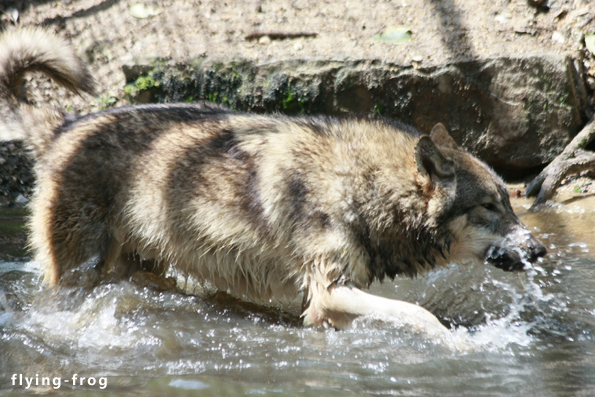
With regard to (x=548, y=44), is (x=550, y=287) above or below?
below

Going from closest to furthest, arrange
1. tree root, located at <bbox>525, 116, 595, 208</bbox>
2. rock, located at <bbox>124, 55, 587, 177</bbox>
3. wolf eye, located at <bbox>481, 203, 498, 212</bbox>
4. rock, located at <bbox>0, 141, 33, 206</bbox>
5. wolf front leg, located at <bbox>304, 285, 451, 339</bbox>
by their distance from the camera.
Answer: wolf front leg, located at <bbox>304, 285, 451, 339</bbox> < wolf eye, located at <bbox>481, 203, 498, 212</bbox> < tree root, located at <bbox>525, 116, 595, 208</bbox> < rock, located at <bbox>124, 55, 587, 177</bbox> < rock, located at <bbox>0, 141, 33, 206</bbox>

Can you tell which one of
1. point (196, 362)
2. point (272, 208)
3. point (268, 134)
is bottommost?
point (196, 362)

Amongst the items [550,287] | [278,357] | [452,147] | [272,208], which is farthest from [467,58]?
[278,357]

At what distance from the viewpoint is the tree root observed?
6.10m

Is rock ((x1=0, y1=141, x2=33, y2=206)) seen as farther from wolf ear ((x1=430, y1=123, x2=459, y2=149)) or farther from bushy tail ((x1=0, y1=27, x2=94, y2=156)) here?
wolf ear ((x1=430, y1=123, x2=459, y2=149))

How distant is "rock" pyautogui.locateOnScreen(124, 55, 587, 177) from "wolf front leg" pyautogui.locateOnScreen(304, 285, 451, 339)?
136 inches

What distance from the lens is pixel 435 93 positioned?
668cm

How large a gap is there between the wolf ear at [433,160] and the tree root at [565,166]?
2.87 metres

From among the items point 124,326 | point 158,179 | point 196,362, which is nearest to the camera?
point 196,362

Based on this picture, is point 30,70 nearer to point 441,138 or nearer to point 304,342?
point 304,342

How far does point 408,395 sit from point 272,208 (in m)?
1.57

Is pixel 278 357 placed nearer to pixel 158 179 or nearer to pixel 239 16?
pixel 158 179

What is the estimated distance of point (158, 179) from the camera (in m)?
3.99

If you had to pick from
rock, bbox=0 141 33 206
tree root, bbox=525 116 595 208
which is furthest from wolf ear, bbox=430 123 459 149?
rock, bbox=0 141 33 206
